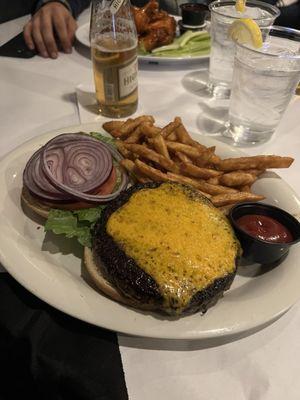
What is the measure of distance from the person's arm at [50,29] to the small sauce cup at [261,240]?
1.96 metres

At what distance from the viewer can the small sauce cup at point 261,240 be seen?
1.19m

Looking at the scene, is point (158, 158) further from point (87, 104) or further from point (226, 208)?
point (87, 104)

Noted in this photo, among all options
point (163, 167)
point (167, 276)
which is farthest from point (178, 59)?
point (167, 276)

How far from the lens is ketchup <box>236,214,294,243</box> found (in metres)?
1.25

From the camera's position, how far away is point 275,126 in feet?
6.30

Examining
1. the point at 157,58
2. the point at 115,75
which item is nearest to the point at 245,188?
the point at 115,75

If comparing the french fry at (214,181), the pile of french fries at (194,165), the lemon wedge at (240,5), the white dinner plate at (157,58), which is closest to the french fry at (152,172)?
the pile of french fries at (194,165)

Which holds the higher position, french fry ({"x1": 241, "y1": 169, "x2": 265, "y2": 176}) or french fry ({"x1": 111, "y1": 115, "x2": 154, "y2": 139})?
french fry ({"x1": 111, "y1": 115, "x2": 154, "y2": 139})

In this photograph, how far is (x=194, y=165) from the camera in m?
1.53

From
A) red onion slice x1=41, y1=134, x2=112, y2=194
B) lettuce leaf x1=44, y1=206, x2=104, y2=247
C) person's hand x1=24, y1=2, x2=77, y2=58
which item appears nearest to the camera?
lettuce leaf x1=44, y1=206, x2=104, y2=247

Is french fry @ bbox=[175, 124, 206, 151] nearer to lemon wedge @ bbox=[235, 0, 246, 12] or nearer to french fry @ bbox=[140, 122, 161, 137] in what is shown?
french fry @ bbox=[140, 122, 161, 137]

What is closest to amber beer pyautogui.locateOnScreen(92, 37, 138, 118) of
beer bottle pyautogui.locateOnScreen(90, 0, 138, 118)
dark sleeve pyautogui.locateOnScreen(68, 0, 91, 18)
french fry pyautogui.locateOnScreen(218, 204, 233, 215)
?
beer bottle pyautogui.locateOnScreen(90, 0, 138, 118)

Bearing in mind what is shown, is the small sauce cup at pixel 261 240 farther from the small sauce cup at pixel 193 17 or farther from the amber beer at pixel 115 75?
the small sauce cup at pixel 193 17

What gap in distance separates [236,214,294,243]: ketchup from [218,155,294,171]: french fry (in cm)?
27
